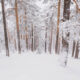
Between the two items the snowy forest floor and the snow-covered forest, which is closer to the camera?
the snowy forest floor

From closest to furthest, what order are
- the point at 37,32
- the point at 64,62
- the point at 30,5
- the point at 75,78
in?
the point at 75,78, the point at 64,62, the point at 30,5, the point at 37,32

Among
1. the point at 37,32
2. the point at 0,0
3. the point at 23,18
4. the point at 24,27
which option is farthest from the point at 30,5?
the point at 37,32

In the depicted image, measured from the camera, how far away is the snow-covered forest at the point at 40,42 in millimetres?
5746

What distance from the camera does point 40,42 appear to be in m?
32.5

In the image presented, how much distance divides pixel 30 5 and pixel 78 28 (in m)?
13.6

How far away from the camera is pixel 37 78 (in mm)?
4914

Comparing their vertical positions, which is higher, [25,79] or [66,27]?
[66,27]

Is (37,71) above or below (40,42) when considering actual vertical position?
above

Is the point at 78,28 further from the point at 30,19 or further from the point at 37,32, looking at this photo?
the point at 37,32

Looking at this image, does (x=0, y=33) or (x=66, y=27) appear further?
(x=0, y=33)

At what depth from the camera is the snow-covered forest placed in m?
5.75

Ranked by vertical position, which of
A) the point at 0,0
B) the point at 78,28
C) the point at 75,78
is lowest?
the point at 75,78

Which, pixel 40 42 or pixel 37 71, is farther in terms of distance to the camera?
pixel 40 42

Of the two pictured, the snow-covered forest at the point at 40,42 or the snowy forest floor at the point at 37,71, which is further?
the snow-covered forest at the point at 40,42
